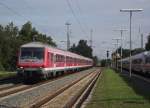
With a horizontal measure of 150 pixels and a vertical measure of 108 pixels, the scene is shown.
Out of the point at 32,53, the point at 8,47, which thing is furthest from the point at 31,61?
the point at 8,47

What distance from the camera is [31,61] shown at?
36531 millimetres

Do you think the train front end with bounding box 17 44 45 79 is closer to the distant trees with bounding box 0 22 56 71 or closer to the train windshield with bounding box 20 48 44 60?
the train windshield with bounding box 20 48 44 60

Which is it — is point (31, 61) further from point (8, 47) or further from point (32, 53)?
point (8, 47)

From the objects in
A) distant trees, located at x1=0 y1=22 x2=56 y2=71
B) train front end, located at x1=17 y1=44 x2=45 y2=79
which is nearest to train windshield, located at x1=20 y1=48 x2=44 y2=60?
train front end, located at x1=17 y1=44 x2=45 y2=79

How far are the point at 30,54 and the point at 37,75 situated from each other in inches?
69.1

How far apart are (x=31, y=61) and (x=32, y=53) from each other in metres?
0.93

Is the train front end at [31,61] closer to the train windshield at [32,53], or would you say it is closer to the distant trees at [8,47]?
the train windshield at [32,53]

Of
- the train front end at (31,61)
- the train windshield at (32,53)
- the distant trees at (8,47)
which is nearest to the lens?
the train front end at (31,61)

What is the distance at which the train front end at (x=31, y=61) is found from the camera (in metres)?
36.1

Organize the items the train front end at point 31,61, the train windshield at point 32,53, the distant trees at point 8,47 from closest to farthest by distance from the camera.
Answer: the train front end at point 31,61, the train windshield at point 32,53, the distant trees at point 8,47

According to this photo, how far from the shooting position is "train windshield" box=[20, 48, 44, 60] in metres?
36.9

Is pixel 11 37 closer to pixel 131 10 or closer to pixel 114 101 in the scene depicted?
pixel 131 10

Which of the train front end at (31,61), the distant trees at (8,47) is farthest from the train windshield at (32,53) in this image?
the distant trees at (8,47)

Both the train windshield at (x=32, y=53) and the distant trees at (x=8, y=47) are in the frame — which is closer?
the train windshield at (x=32, y=53)
